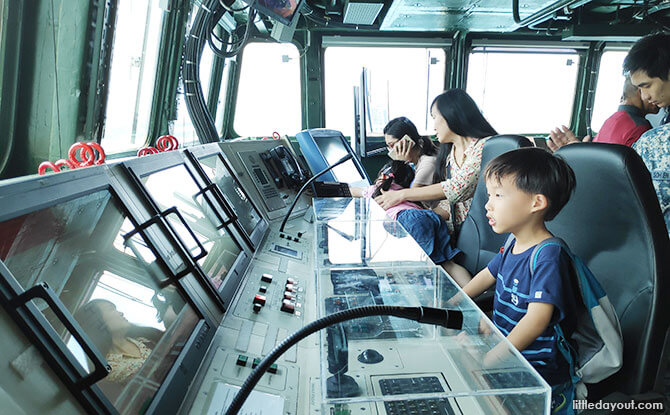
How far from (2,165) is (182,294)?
90 centimetres

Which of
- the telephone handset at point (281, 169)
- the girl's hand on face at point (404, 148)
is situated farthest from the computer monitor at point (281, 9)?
the girl's hand on face at point (404, 148)

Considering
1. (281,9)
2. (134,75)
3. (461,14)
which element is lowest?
(134,75)

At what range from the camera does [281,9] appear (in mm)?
2686

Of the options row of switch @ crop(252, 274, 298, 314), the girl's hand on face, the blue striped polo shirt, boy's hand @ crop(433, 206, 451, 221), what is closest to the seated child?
boy's hand @ crop(433, 206, 451, 221)

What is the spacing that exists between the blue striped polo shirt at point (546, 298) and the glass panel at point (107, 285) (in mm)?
882

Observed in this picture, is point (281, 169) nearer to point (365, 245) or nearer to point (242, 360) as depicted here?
point (365, 245)

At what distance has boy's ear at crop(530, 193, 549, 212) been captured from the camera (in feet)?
4.06

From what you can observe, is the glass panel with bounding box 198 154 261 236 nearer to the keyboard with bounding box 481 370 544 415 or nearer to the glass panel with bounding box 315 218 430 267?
the glass panel with bounding box 315 218 430 267

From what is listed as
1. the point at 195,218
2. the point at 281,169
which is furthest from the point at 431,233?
the point at 195,218

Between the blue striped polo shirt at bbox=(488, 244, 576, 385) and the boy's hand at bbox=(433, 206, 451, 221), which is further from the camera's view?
the boy's hand at bbox=(433, 206, 451, 221)

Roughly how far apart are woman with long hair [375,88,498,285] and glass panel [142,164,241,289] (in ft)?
3.53

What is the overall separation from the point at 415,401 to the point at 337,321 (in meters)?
0.16

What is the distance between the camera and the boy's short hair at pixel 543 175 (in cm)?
122

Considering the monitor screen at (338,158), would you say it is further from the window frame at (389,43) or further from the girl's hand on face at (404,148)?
the window frame at (389,43)
